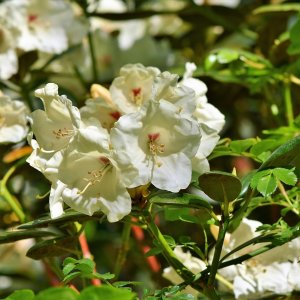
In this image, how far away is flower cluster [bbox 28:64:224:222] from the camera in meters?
0.71

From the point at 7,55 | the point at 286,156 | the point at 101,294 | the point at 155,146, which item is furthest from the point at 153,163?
the point at 7,55

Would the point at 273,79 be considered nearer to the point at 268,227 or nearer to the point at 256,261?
the point at 256,261

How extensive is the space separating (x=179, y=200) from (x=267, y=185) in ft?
0.27

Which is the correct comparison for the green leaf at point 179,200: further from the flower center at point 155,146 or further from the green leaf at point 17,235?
the green leaf at point 17,235

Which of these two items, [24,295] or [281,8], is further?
[281,8]

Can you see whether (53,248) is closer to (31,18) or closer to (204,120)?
(204,120)

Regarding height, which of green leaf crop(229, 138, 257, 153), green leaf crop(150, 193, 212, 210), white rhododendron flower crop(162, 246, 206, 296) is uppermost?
green leaf crop(150, 193, 212, 210)

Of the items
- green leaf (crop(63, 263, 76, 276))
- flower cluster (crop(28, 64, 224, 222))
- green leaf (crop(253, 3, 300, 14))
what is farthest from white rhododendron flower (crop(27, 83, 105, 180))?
green leaf (crop(253, 3, 300, 14))

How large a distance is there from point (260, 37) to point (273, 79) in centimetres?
20

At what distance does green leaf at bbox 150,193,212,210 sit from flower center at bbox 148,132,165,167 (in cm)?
3

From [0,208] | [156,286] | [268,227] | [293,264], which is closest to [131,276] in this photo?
[156,286]

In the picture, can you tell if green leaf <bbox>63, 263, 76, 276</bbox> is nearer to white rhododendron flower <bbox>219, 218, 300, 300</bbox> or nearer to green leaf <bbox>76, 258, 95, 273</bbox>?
green leaf <bbox>76, 258, 95, 273</bbox>

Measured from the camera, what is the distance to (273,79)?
1.09 meters

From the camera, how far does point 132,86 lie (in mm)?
875
